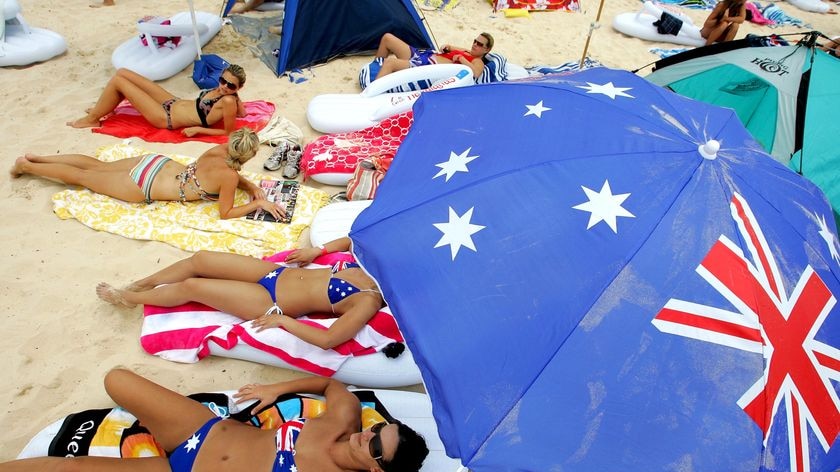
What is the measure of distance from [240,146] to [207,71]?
2146 mm

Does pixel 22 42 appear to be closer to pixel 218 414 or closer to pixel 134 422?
pixel 134 422

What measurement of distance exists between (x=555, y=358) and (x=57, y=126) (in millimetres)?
4711

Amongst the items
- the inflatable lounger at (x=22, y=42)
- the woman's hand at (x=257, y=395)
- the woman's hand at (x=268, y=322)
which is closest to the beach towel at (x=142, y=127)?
the inflatable lounger at (x=22, y=42)

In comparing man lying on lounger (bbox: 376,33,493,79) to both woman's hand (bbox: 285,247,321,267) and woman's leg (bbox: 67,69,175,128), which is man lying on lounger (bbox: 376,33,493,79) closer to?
woman's leg (bbox: 67,69,175,128)

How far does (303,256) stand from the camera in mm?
3207

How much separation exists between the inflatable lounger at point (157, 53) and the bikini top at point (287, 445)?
4171 millimetres

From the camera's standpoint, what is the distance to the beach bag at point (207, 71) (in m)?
4.97

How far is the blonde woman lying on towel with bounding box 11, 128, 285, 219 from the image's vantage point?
359 cm

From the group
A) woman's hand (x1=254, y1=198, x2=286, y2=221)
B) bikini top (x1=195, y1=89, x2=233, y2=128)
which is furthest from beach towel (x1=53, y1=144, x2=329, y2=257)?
bikini top (x1=195, y1=89, x2=233, y2=128)

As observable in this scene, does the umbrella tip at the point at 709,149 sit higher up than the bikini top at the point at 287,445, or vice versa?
the umbrella tip at the point at 709,149

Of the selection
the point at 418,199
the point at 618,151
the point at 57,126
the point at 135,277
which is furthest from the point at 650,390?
the point at 57,126

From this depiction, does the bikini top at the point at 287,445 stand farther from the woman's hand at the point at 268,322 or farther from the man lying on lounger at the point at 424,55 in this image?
the man lying on lounger at the point at 424,55

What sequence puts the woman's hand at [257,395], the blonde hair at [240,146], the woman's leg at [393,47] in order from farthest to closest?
1. the woman's leg at [393,47]
2. the blonde hair at [240,146]
3. the woman's hand at [257,395]

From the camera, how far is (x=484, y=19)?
731 cm
